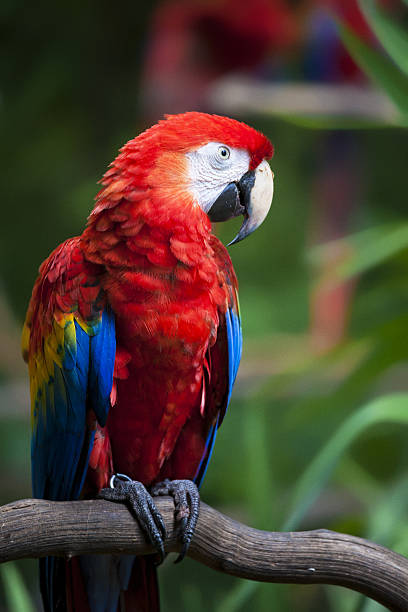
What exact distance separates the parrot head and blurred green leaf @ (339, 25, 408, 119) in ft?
1.17

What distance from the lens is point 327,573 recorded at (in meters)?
0.50

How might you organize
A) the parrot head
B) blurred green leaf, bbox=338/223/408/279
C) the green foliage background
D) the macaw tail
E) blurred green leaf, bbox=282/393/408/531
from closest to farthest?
the parrot head
the macaw tail
blurred green leaf, bbox=282/393/408/531
blurred green leaf, bbox=338/223/408/279
the green foliage background

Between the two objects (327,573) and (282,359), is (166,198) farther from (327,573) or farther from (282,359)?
(282,359)

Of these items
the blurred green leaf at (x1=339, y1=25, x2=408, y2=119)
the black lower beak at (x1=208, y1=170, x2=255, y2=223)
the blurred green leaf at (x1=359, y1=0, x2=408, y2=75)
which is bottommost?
the black lower beak at (x1=208, y1=170, x2=255, y2=223)

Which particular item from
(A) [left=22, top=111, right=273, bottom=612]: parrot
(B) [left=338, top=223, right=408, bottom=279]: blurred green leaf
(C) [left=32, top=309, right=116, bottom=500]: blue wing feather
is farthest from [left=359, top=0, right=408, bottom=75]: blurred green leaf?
(C) [left=32, top=309, right=116, bottom=500]: blue wing feather

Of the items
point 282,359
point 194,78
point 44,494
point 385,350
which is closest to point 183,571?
point 282,359

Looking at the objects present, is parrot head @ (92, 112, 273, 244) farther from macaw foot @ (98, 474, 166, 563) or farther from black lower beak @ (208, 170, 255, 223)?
macaw foot @ (98, 474, 166, 563)

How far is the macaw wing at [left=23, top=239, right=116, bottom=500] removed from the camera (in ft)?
1.71

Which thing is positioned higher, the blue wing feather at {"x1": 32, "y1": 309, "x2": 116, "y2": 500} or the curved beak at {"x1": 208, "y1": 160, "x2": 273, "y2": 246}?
the curved beak at {"x1": 208, "y1": 160, "x2": 273, "y2": 246}

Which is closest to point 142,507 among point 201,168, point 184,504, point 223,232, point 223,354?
point 184,504

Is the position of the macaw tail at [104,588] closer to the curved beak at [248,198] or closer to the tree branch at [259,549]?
the tree branch at [259,549]

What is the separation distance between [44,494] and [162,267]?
0.67ft

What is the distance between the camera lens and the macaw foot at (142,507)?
508 mm

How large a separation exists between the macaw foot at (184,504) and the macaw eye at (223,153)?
249 millimetres
